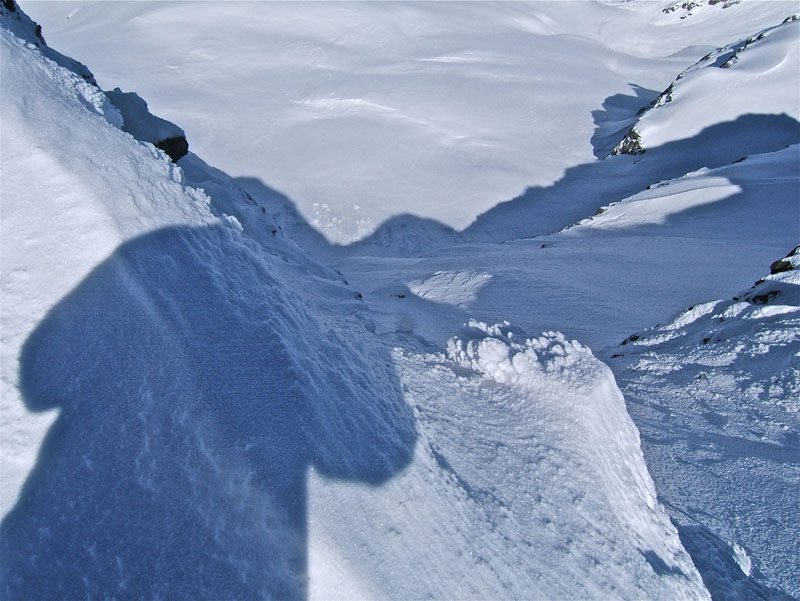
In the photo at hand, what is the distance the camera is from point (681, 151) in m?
14.1

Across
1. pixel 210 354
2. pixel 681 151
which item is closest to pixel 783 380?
pixel 210 354

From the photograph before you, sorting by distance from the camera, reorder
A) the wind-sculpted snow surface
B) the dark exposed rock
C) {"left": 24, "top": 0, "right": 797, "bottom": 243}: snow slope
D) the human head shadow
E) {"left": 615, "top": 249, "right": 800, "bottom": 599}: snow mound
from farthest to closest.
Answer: the wind-sculpted snow surface
{"left": 24, "top": 0, "right": 797, "bottom": 243}: snow slope
the dark exposed rock
{"left": 615, "top": 249, "right": 800, "bottom": 599}: snow mound
the human head shadow

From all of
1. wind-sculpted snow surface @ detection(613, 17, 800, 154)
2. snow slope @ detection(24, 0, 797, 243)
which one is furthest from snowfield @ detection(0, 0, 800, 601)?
wind-sculpted snow surface @ detection(613, 17, 800, 154)

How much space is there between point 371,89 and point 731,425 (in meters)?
17.2

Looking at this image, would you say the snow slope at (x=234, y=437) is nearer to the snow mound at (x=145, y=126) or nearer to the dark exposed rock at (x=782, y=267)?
the dark exposed rock at (x=782, y=267)

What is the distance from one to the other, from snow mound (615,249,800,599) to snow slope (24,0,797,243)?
342 inches

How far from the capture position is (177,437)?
175 cm

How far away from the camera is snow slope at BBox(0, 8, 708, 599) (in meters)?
1.58

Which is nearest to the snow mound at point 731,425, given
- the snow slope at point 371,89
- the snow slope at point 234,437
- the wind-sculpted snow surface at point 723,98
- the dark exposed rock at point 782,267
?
the dark exposed rock at point 782,267

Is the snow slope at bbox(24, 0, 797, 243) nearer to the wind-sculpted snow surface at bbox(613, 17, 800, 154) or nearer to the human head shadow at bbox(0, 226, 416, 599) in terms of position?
the wind-sculpted snow surface at bbox(613, 17, 800, 154)

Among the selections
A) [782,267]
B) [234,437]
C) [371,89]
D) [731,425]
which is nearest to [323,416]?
[234,437]

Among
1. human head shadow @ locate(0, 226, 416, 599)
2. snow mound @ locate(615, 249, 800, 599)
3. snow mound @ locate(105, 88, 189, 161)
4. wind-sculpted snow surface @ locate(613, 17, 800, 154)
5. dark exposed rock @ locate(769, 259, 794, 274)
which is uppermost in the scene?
wind-sculpted snow surface @ locate(613, 17, 800, 154)

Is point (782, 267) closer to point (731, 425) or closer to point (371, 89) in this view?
point (731, 425)

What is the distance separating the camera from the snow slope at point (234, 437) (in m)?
1.58
